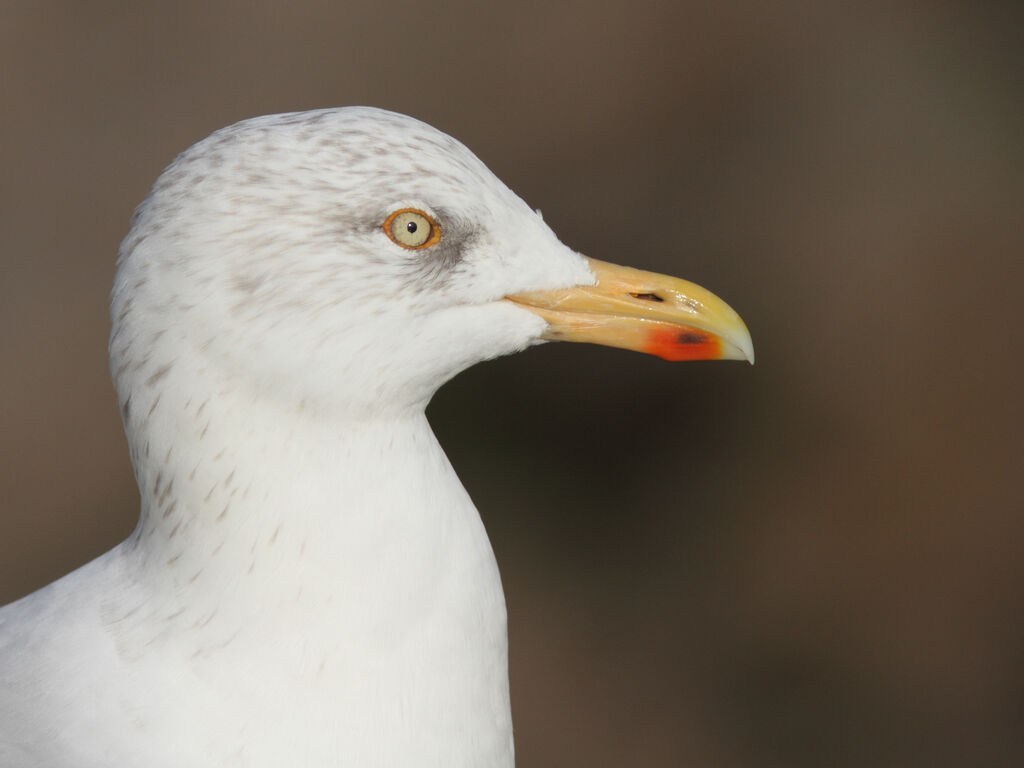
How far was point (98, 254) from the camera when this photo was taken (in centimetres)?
429

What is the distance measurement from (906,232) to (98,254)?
290 cm

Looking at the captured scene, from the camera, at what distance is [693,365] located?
376cm

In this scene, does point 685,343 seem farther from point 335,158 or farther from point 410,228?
point 335,158

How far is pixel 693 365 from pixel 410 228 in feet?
8.09

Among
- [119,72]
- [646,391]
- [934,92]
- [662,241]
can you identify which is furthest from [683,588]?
[119,72]

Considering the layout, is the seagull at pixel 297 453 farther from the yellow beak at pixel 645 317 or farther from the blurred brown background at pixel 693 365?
the blurred brown background at pixel 693 365

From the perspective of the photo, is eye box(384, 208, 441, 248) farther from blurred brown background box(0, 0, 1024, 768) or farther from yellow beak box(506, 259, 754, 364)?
blurred brown background box(0, 0, 1024, 768)

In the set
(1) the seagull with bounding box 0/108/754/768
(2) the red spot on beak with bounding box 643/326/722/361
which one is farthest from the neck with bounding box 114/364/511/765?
(2) the red spot on beak with bounding box 643/326/722/361

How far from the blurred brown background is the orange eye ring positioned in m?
2.40

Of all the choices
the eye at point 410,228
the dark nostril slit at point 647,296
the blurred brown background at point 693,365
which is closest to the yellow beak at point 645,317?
the dark nostril slit at point 647,296

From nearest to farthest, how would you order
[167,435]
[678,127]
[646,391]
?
[167,435] → [646,391] → [678,127]

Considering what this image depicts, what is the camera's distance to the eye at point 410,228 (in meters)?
1.40

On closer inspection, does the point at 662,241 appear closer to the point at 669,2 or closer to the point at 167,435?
the point at 669,2

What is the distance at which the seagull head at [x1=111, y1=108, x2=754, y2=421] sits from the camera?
133 cm
